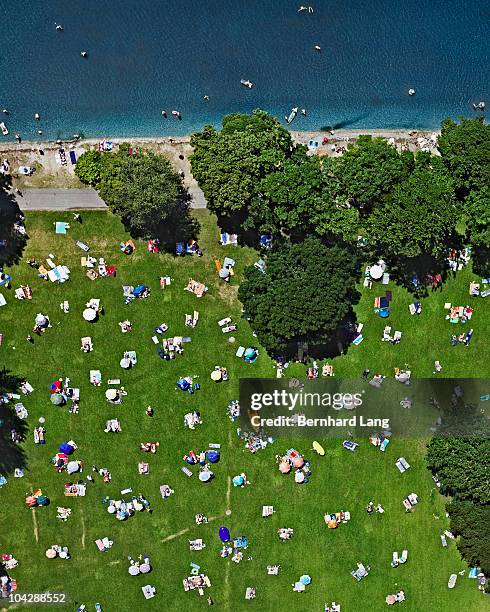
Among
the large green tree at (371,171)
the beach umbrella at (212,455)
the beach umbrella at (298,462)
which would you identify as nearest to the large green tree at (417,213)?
the large green tree at (371,171)

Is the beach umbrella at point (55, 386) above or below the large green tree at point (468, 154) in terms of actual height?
below

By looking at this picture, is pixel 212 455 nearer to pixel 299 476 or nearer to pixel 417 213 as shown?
pixel 299 476

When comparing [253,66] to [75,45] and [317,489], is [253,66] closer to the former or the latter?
[75,45]

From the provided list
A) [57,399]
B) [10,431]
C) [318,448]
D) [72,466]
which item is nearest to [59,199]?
[57,399]

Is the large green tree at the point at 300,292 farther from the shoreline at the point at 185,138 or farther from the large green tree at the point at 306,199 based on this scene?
the shoreline at the point at 185,138

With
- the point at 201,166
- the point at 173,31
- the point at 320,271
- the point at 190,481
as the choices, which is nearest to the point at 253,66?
the point at 173,31

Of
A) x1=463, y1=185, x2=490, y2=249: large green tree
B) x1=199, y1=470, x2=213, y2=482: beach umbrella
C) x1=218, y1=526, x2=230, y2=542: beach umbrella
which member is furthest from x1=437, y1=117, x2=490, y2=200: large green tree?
x1=218, y1=526, x2=230, y2=542: beach umbrella
